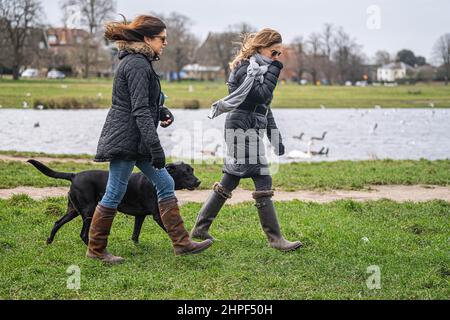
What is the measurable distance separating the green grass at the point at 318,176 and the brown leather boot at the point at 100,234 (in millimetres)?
5304

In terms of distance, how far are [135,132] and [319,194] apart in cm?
575

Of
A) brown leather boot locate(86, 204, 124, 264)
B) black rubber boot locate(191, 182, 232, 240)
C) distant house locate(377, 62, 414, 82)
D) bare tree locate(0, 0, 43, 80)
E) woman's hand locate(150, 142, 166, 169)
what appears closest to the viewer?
woman's hand locate(150, 142, 166, 169)

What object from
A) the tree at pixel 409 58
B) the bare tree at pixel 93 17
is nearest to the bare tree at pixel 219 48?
the bare tree at pixel 93 17

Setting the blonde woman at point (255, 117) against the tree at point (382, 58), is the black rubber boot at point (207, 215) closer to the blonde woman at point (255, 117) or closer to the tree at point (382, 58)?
the blonde woman at point (255, 117)

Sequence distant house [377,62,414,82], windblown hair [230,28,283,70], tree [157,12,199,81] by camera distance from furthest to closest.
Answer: distant house [377,62,414,82]
tree [157,12,199,81]
windblown hair [230,28,283,70]

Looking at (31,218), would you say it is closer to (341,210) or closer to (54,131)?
(341,210)

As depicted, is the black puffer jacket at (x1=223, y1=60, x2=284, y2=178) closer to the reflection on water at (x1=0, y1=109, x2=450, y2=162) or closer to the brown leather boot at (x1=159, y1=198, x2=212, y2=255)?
the brown leather boot at (x1=159, y1=198, x2=212, y2=255)

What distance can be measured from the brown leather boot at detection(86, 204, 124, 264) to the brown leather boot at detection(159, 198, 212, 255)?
0.50m

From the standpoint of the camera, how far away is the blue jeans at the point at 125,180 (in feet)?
21.7

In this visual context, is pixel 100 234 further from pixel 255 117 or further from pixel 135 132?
pixel 255 117

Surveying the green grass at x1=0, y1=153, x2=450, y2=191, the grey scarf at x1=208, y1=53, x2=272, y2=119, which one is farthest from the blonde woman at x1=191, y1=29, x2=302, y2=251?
the green grass at x1=0, y1=153, x2=450, y2=191

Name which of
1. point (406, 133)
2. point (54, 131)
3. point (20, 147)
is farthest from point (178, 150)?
point (406, 133)

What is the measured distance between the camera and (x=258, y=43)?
7.28 m

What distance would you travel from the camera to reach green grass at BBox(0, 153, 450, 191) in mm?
12312
